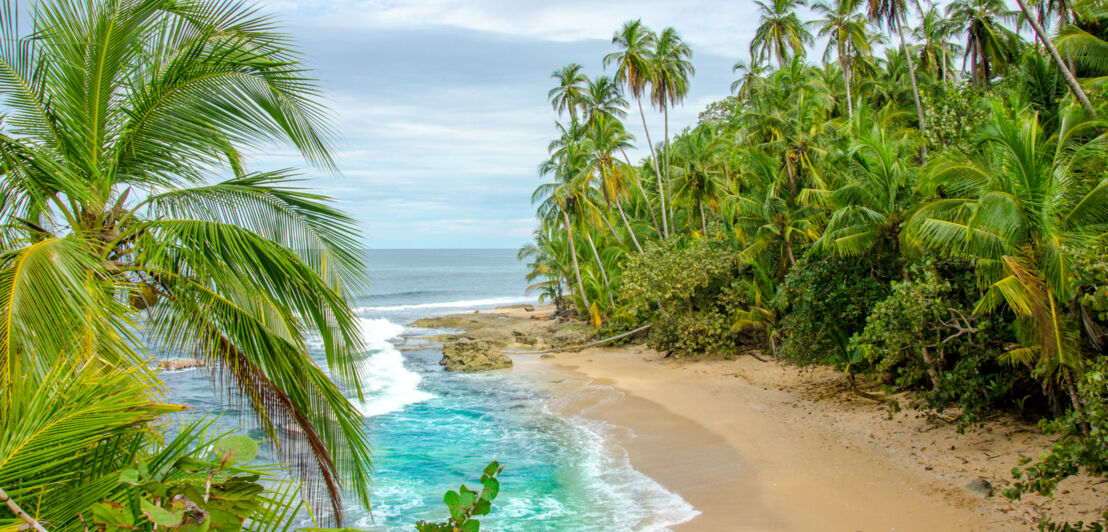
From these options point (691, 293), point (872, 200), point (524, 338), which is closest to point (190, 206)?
point (872, 200)

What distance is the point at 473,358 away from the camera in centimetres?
2211

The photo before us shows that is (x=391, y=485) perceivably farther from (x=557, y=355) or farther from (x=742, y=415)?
(x=557, y=355)

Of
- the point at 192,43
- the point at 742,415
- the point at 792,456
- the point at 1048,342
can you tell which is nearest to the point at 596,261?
the point at 742,415

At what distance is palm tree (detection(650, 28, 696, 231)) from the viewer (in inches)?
995

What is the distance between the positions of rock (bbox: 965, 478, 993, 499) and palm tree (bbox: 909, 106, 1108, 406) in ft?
5.17

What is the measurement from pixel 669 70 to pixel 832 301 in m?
15.1

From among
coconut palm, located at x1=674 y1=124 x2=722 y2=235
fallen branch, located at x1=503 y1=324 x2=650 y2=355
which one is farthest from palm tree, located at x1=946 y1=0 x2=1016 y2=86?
fallen branch, located at x1=503 y1=324 x2=650 y2=355

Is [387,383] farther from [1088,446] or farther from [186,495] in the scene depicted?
[186,495]

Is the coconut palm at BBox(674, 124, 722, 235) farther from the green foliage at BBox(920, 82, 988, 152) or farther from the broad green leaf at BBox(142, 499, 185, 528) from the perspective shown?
the broad green leaf at BBox(142, 499, 185, 528)

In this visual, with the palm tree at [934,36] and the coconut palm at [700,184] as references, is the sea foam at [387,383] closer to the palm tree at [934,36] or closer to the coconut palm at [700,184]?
the coconut palm at [700,184]

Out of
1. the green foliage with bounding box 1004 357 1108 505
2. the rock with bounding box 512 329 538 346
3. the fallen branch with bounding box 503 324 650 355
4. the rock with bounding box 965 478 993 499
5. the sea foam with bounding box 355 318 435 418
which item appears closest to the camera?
the green foliage with bounding box 1004 357 1108 505

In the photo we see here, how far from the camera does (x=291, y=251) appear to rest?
390 centimetres

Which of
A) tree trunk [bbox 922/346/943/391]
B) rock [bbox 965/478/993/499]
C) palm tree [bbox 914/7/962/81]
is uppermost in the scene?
palm tree [bbox 914/7/962/81]

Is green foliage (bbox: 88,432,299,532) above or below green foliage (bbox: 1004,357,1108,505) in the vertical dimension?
above
